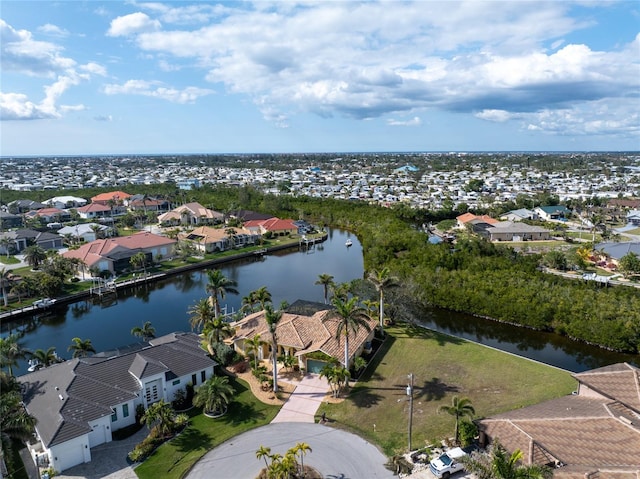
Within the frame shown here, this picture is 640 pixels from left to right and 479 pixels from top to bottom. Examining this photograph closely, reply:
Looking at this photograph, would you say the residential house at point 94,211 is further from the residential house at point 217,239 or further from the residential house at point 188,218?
the residential house at point 217,239

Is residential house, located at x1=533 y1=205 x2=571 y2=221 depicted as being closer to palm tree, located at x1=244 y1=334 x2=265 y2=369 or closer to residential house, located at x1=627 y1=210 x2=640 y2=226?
residential house, located at x1=627 y1=210 x2=640 y2=226

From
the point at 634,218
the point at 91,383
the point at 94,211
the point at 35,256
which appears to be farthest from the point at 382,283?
the point at 94,211

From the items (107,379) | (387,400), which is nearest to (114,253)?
(107,379)

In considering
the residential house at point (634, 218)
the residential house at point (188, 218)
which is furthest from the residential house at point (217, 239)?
the residential house at point (634, 218)

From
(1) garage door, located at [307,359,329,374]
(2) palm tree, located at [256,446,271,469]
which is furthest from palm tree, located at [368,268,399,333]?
(2) palm tree, located at [256,446,271,469]

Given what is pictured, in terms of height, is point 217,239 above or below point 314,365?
above

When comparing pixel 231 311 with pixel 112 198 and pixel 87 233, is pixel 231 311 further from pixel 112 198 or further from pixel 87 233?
pixel 112 198
